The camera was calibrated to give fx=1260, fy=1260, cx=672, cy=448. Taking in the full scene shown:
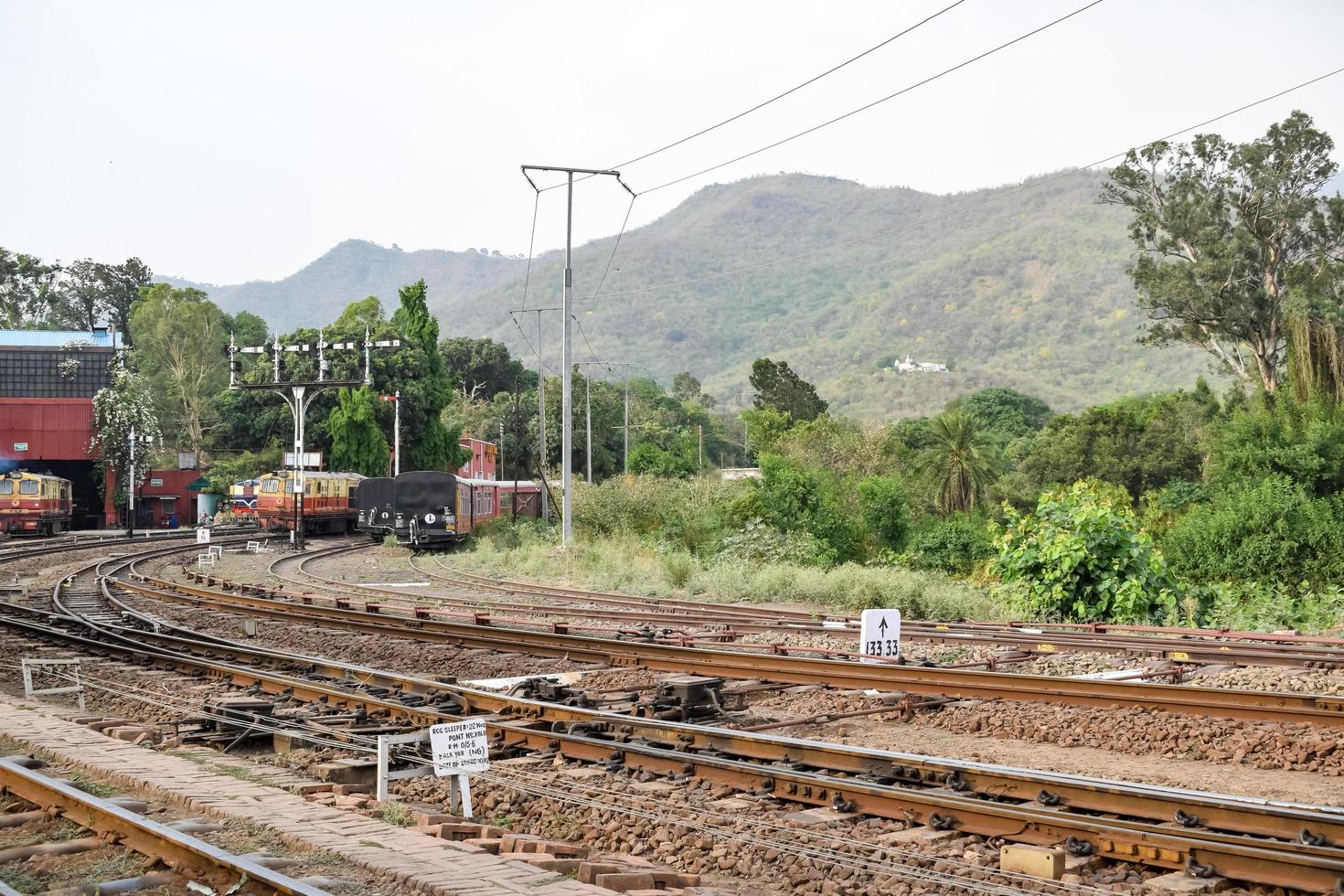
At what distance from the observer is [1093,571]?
20.4 m

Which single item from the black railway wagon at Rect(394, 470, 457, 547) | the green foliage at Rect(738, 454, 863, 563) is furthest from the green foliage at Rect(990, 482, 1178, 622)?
the black railway wagon at Rect(394, 470, 457, 547)

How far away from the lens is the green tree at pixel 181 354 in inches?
3169

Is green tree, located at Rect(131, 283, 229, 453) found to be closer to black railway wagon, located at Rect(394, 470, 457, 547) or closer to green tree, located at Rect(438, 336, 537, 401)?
green tree, located at Rect(438, 336, 537, 401)

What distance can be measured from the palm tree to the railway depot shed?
4523 cm

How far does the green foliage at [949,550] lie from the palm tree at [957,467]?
12577mm

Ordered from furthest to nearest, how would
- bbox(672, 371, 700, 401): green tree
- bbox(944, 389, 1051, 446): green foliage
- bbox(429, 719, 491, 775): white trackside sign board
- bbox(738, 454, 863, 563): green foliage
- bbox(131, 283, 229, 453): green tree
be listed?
bbox(672, 371, 700, 401): green tree, bbox(944, 389, 1051, 446): green foliage, bbox(131, 283, 229, 453): green tree, bbox(738, 454, 863, 563): green foliage, bbox(429, 719, 491, 775): white trackside sign board

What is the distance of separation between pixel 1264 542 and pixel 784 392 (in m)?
51.2

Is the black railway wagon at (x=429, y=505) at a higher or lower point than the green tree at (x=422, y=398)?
lower

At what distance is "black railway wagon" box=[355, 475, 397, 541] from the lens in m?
44.0

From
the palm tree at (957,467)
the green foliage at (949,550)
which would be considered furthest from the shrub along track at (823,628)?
the palm tree at (957,467)

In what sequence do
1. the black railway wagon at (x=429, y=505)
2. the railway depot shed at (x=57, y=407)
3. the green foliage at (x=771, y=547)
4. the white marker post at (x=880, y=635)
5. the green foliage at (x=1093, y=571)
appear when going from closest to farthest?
the white marker post at (x=880, y=635) < the green foliage at (x=1093, y=571) < the green foliage at (x=771, y=547) < the black railway wagon at (x=429, y=505) < the railway depot shed at (x=57, y=407)

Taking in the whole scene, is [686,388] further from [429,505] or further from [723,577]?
[723,577]

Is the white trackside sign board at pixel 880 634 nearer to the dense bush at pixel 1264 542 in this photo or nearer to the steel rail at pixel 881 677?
the steel rail at pixel 881 677

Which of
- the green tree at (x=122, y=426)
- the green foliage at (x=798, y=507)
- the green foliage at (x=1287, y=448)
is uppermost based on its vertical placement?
the green tree at (x=122, y=426)
